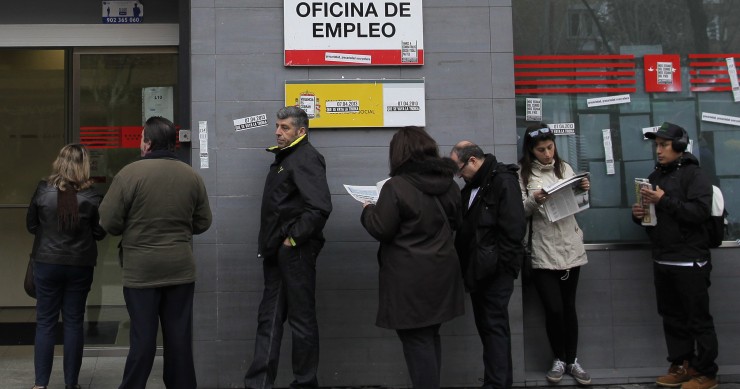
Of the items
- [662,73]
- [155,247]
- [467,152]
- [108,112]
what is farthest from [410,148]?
[108,112]

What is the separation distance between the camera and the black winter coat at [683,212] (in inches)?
216

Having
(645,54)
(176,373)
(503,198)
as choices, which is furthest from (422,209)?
(645,54)

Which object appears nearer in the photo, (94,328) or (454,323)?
(454,323)

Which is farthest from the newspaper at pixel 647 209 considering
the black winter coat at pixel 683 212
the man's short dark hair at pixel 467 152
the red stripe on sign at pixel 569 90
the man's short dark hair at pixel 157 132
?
the man's short dark hair at pixel 157 132

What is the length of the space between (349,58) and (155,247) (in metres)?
2.04

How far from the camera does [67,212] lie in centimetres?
536

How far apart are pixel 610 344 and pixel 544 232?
113 centimetres

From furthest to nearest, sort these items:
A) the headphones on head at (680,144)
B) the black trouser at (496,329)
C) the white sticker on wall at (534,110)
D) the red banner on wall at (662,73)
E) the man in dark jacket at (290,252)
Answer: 1. the red banner on wall at (662,73)
2. the white sticker on wall at (534,110)
3. the headphones on head at (680,144)
4. the black trouser at (496,329)
5. the man in dark jacket at (290,252)

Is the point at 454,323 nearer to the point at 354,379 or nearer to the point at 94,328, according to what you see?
the point at 354,379

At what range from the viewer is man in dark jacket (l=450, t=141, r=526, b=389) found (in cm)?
516

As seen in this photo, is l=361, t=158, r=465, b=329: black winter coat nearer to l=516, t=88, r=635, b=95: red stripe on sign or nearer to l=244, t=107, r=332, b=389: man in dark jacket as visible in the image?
l=244, t=107, r=332, b=389: man in dark jacket

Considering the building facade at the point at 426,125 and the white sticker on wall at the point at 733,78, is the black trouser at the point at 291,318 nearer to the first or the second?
the building facade at the point at 426,125

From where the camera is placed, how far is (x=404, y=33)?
5.82 metres

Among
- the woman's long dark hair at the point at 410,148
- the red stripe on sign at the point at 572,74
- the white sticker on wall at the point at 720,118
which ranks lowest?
the woman's long dark hair at the point at 410,148
